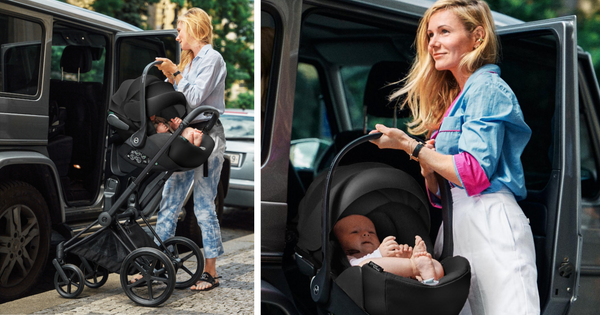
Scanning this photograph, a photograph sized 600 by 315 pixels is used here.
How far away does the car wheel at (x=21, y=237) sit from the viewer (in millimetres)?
2891

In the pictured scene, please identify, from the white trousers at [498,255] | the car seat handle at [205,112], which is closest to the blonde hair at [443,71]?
the white trousers at [498,255]

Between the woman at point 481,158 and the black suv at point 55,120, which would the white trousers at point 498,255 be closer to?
the woman at point 481,158

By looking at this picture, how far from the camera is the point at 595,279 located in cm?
261

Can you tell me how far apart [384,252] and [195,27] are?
69.9 inches

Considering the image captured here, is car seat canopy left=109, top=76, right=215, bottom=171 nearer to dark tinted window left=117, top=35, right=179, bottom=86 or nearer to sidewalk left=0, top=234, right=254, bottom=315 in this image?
dark tinted window left=117, top=35, right=179, bottom=86

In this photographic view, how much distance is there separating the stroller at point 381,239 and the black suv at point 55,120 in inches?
50.3

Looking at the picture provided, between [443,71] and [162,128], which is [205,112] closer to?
[162,128]

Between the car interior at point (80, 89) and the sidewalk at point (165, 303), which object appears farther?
the car interior at point (80, 89)

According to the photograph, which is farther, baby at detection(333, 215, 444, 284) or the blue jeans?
the blue jeans

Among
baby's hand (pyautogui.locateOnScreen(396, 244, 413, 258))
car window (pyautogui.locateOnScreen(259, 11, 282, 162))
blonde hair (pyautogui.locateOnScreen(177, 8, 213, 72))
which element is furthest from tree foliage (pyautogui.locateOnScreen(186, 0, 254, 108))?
baby's hand (pyautogui.locateOnScreen(396, 244, 413, 258))

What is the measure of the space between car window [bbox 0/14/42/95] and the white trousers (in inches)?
98.1

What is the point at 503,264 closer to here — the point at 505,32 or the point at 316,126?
the point at 505,32

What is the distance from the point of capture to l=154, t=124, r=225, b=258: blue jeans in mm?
3182

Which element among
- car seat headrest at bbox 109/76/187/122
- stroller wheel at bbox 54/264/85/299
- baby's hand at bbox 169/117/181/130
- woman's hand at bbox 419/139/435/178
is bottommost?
stroller wheel at bbox 54/264/85/299
